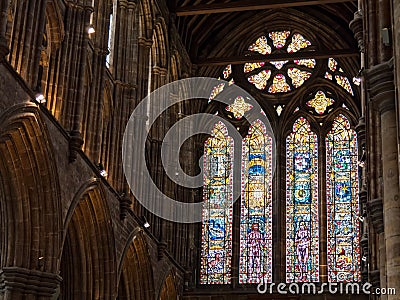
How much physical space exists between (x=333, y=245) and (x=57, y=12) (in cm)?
1540

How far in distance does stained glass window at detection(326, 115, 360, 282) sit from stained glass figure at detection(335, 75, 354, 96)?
3.59ft

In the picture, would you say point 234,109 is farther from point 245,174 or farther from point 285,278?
point 285,278

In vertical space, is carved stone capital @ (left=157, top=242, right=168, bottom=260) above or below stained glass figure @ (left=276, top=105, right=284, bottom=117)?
below

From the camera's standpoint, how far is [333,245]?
30.5 m

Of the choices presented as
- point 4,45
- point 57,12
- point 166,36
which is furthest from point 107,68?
point 4,45

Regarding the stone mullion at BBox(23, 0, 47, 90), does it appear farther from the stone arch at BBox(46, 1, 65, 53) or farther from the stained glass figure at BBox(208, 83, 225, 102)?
the stained glass figure at BBox(208, 83, 225, 102)

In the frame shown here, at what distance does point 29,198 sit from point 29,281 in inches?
70.3

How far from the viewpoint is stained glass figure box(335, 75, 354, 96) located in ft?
107

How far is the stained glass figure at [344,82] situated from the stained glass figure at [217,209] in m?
4.88

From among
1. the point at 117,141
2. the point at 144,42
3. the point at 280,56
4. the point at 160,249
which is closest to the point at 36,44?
the point at 117,141

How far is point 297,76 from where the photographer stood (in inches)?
1318

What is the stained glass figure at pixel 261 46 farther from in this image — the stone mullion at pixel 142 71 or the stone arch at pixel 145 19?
the stone mullion at pixel 142 71

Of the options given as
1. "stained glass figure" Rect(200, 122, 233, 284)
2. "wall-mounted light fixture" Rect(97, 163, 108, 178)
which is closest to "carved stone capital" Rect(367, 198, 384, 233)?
"wall-mounted light fixture" Rect(97, 163, 108, 178)

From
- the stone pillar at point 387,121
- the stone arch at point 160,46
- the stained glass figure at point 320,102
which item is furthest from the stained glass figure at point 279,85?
the stone pillar at point 387,121
